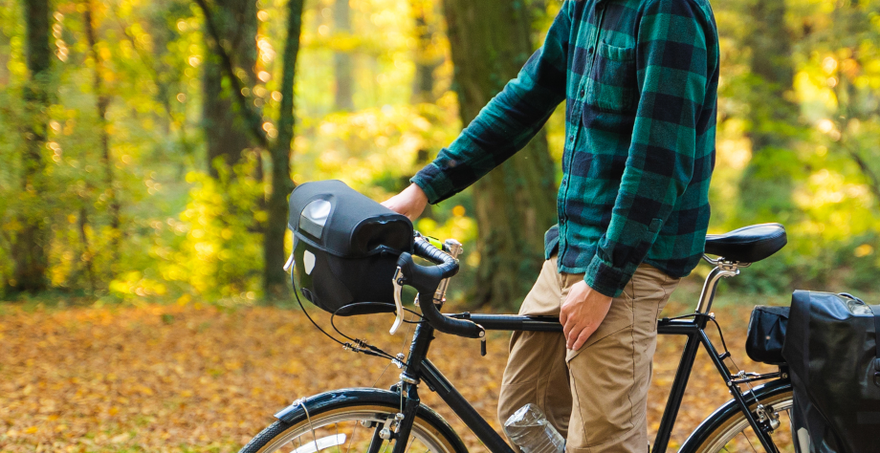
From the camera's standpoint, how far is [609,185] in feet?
5.57

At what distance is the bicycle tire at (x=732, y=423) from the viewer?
204 cm

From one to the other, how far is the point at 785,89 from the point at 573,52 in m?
8.88

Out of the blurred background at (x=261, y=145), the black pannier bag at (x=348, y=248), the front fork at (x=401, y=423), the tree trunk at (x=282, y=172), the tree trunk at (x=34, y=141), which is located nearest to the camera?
the black pannier bag at (x=348, y=248)

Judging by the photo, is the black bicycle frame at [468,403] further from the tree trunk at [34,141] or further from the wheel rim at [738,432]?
the tree trunk at [34,141]

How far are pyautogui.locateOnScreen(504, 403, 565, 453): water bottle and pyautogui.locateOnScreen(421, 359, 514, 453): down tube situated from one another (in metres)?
0.05

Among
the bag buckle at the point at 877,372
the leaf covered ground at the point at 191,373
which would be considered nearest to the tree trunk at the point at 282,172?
the leaf covered ground at the point at 191,373

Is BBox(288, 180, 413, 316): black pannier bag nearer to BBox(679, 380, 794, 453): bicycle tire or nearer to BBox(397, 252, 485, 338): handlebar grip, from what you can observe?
BBox(397, 252, 485, 338): handlebar grip

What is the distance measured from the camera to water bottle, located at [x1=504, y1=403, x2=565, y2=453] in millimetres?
1951

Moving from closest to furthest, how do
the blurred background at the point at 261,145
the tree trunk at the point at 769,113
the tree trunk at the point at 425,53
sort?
the blurred background at the point at 261,145 → the tree trunk at the point at 769,113 → the tree trunk at the point at 425,53

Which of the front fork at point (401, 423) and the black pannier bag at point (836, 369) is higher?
the black pannier bag at point (836, 369)

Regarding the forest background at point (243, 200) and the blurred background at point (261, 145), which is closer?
the forest background at point (243, 200)

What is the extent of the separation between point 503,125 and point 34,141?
7.34 m

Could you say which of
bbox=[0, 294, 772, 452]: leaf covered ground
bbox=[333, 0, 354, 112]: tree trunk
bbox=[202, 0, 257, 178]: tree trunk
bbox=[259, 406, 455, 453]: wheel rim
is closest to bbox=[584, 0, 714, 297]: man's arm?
bbox=[259, 406, 455, 453]: wheel rim

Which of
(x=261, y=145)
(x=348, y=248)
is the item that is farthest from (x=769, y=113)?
(x=348, y=248)
